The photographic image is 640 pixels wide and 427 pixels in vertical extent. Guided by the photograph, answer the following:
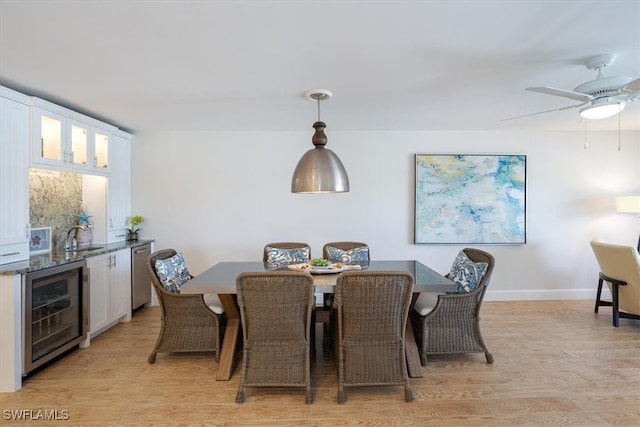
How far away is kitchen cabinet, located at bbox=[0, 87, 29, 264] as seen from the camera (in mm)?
2602

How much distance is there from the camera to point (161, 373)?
8.78 feet

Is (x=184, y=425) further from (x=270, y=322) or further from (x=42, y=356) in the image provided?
(x=42, y=356)

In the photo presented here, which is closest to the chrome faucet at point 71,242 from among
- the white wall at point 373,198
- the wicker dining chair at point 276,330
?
the white wall at point 373,198

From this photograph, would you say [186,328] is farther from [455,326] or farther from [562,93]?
[562,93]

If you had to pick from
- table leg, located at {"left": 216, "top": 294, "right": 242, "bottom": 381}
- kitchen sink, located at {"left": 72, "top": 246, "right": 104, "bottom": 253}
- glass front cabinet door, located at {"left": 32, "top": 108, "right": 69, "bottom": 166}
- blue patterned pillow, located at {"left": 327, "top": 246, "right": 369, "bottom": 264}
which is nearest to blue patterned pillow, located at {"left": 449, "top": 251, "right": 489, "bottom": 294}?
blue patterned pillow, located at {"left": 327, "top": 246, "right": 369, "bottom": 264}

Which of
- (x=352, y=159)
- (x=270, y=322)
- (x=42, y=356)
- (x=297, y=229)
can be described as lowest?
(x=42, y=356)

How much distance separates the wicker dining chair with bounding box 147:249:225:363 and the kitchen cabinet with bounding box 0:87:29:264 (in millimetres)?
1031

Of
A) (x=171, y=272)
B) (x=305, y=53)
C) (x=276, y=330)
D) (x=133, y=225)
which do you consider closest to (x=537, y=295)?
(x=276, y=330)

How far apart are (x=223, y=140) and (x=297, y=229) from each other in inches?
62.4

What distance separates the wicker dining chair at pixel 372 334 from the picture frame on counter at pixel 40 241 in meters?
3.06

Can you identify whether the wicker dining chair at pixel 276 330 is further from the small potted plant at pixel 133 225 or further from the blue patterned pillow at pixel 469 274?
the small potted plant at pixel 133 225

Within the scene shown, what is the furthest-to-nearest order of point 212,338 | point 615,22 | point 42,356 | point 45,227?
point 45,227
point 212,338
point 42,356
point 615,22

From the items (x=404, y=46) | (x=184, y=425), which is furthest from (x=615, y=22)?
(x=184, y=425)

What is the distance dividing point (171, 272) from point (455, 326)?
8.28 feet
